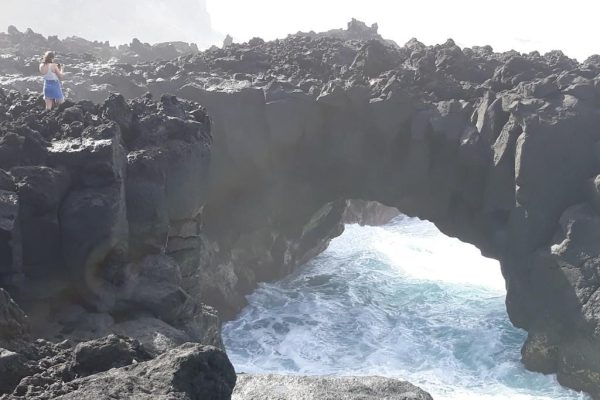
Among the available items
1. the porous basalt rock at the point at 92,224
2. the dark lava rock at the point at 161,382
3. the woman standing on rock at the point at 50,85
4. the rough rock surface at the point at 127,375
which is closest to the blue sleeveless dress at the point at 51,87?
the woman standing on rock at the point at 50,85

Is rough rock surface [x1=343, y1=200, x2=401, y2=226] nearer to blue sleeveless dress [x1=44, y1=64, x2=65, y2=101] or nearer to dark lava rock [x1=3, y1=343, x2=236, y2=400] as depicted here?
blue sleeveless dress [x1=44, y1=64, x2=65, y2=101]

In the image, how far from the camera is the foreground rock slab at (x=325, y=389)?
27.1ft

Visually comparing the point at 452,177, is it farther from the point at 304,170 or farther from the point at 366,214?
the point at 366,214

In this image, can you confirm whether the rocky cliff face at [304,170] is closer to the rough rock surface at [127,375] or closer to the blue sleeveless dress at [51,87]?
the blue sleeveless dress at [51,87]

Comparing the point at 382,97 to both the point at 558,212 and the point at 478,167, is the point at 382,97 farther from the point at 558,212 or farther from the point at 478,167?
the point at 558,212

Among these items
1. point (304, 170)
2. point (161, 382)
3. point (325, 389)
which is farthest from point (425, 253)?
point (161, 382)

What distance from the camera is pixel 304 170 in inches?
990

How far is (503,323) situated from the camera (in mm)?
24344

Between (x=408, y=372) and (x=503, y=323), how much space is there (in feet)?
18.8

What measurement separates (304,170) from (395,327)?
7.45 metres

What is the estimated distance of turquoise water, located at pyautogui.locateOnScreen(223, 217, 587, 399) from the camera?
20766mm

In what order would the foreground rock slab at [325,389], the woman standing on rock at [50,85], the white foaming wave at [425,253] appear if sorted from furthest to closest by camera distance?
the white foaming wave at [425,253] → the woman standing on rock at [50,85] → the foreground rock slab at [325,389]

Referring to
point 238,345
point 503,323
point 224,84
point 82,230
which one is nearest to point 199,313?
point 82,230

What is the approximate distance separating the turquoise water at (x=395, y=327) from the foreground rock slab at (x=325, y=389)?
1147 centimetres
